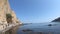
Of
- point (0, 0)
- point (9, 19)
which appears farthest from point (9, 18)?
point (0, 0)

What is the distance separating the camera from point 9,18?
359 feet

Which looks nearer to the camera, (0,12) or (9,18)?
(0,12)

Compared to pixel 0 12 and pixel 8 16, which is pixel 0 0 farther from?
pixel 8 16

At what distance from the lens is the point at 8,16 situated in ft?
344

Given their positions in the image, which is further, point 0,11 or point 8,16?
point 8,16

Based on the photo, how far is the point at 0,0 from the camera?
262 ft

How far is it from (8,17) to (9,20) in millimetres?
5805

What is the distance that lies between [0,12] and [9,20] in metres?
35.6

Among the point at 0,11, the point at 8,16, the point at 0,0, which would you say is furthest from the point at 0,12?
the point at 8,16

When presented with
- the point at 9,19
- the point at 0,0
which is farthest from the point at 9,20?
the point at 0,0

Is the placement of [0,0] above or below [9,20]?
above

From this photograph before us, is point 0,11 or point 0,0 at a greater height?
point 0,0

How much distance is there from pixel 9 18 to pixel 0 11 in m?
34.0

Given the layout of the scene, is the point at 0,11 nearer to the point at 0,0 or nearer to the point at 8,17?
the point at 0,0
